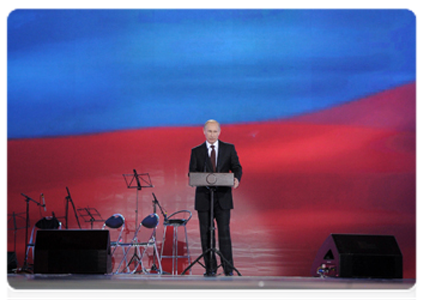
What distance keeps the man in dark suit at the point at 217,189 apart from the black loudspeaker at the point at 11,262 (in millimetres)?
2571

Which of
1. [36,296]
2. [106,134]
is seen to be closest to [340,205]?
[106,134]

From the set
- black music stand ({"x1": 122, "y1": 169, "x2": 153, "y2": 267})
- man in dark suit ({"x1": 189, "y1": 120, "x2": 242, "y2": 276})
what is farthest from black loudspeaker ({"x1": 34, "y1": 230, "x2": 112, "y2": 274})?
black music stand ({"x1": 122, "y1": 169, "x2": 153, "y2": 267})

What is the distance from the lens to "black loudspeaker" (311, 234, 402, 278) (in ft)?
11.4

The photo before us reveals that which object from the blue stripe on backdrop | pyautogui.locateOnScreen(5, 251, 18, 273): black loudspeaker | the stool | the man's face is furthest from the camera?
the blue stripe on backdrop

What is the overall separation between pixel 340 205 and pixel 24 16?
464 centimetres

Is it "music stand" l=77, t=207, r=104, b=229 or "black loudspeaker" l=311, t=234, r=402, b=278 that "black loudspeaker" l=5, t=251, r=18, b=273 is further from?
"black loudspeaker" l=311, t=234, r=402, b=278

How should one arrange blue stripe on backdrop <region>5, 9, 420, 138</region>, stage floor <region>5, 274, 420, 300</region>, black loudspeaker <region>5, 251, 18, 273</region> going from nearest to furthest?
stage floor <region>5, 274, 420, 300</region>, black loudspeaker <region>5, 251, 18, 273</region>, blue stripe on backdrop <region>5, 9, 420, 138</region>

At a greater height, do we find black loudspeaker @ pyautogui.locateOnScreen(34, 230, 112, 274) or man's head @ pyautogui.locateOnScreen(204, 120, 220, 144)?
man's head @ pyautogui.locateOnScreen(204, 120, 220, 144)

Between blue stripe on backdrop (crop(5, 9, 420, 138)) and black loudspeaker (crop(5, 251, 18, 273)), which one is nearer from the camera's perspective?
black loudspeaker (crop(5, 251, 18, 273))

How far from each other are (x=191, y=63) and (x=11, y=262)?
316 centimetres

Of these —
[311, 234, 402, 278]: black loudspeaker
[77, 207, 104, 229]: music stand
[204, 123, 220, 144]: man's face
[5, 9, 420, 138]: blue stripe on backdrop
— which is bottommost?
[311, 234, 402, 278]: black loudspeaker

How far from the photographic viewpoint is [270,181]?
18.4 ft

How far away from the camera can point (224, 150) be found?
400 centimetres

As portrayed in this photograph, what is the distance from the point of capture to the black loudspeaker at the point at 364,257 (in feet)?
11.4
